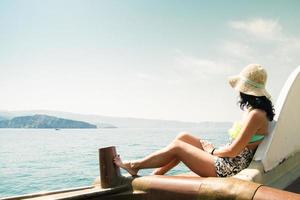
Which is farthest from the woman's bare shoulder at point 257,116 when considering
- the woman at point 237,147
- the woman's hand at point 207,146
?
the woman's hand at point 207,146

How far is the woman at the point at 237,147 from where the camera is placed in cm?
385

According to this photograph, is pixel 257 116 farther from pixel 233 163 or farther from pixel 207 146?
pixel 207 146

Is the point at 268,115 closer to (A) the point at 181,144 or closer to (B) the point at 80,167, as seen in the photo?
(A) the point at 181,144

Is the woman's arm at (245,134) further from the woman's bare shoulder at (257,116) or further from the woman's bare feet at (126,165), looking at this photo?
the woman's bare feet at (126,165)

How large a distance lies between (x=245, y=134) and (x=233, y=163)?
350 millimetres

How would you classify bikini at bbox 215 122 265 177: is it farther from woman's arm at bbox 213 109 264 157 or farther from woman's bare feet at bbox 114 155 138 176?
woman's bare feet at bbox 114 155 138 176

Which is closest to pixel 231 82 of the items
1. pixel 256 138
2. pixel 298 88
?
pixel 256 138

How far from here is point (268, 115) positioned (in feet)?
13.2

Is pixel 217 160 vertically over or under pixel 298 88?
under

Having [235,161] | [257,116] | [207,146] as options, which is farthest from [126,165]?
[257,116]

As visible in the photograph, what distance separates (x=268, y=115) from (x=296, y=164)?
60.5 inches

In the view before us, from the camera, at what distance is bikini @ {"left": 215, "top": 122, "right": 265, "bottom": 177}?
12.8ft

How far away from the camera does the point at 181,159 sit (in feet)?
13.1

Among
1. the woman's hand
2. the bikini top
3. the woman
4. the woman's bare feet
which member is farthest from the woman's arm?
the woman's bare feet
